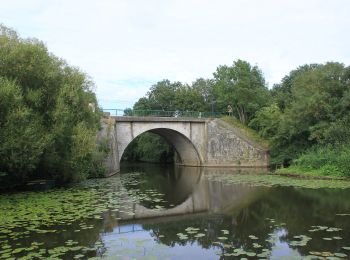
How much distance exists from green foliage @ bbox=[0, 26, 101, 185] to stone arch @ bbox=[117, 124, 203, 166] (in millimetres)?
16102

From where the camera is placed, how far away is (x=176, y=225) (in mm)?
13758

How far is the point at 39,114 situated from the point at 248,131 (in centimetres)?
2932

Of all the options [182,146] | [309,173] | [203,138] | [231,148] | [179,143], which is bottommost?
[309,173]

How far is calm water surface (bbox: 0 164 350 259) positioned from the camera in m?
10.2

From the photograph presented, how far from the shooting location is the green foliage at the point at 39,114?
18709 mm

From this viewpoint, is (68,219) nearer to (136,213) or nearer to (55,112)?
(136,213)

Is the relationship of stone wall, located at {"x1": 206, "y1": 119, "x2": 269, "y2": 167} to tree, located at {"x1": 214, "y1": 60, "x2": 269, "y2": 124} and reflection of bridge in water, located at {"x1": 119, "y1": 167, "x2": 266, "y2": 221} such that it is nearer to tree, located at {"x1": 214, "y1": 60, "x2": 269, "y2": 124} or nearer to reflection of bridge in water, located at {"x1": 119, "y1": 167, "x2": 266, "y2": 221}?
tree, located at {"x1": 214, "y1": 60, "x2": 269, "y2": 124}

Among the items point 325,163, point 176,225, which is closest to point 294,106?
point 325,163

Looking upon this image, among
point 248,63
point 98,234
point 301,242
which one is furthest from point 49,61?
point 248,63

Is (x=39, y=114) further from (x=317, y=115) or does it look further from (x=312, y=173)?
(x=317, y=115)

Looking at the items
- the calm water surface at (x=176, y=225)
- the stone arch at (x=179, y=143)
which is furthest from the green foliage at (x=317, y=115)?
the calm water surface at (x=176, y=225)

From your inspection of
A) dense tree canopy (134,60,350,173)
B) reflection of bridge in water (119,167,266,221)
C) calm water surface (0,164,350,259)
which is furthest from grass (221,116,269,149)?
calm water surface (0,164,350,259)

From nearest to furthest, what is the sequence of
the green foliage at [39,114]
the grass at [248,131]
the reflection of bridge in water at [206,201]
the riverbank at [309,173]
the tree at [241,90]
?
1. the reflection of bridge in water at [206,201]
2. the green foliage at [39,114]
3. the riverbank at [309,173]
4. the grass at [248,131]
5. the tree at [241,90]

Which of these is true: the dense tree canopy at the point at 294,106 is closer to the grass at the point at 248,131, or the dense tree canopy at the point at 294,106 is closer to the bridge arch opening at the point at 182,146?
the grass at the point at 248,131
